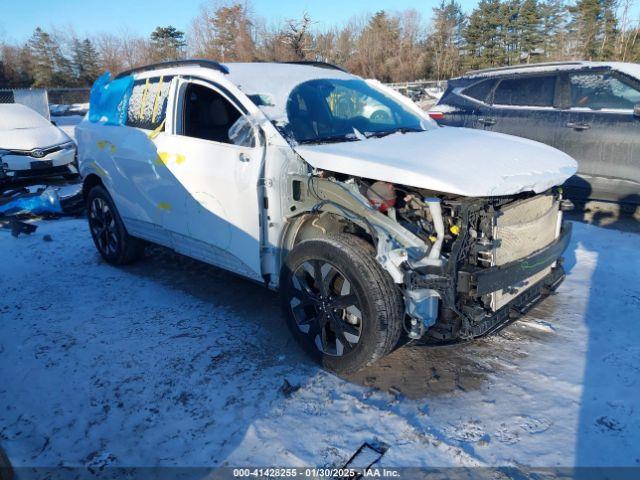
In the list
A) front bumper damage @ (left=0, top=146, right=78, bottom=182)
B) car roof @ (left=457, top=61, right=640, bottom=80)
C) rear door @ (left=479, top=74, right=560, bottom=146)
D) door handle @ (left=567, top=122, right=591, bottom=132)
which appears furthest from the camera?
front bumper damage @ (left=0, top=146, right=78, bottom=182)

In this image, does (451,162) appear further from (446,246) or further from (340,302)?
(340,302)

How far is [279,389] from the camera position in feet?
10.2

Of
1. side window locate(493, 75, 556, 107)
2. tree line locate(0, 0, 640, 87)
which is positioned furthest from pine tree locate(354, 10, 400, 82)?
side window locate(493, 75, 556, 107)

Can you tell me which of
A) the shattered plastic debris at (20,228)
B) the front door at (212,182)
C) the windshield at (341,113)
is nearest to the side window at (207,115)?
the front door at (212,182)

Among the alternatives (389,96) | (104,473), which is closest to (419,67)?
(389,96)

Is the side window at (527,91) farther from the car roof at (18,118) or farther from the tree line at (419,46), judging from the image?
the tree line at (419,46)

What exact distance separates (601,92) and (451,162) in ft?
14.5

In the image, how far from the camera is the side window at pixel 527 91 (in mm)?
6488

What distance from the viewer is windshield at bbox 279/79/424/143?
11.7 feet

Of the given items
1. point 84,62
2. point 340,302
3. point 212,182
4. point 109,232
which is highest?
point 84,62

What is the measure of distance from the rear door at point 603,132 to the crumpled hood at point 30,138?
915 cm

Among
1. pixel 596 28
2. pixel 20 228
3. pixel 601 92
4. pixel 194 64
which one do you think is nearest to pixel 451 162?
pixel 194 64

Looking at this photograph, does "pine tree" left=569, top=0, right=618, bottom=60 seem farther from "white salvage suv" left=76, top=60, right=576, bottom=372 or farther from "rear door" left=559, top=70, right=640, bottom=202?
"white salvage suv" left=76, top=60, right=576, bottom=372

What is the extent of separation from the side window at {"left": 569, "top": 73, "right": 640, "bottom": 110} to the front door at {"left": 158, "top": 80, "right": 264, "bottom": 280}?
4.76 metres
